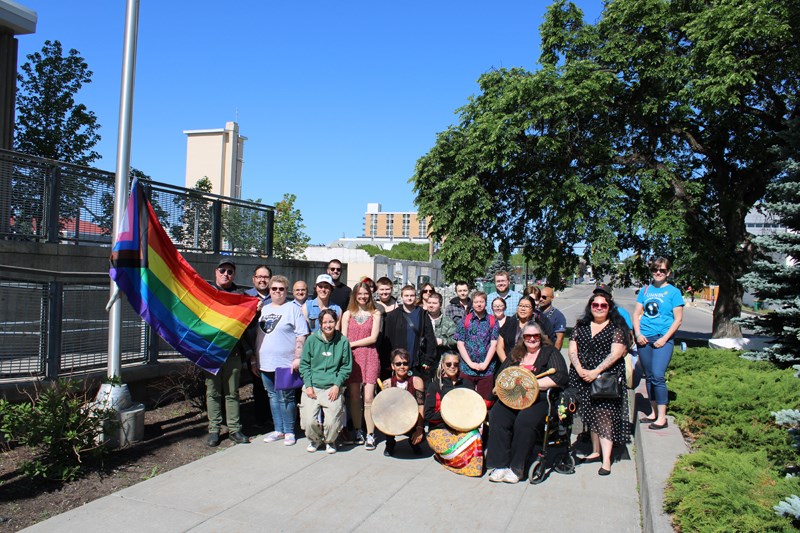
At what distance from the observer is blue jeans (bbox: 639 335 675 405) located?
7031 mm

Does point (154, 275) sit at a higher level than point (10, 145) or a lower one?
lower

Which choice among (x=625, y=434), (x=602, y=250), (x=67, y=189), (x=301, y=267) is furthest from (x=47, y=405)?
(x=602, y=250)

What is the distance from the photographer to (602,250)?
17562mm

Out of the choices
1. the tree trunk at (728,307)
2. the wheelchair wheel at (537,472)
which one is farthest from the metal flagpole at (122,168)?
the tree trunk at (728,307)

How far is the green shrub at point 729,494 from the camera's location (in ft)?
12.5

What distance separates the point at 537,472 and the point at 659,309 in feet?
8.23

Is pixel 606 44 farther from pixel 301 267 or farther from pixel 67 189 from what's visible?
pixel 67 189

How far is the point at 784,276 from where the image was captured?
7.99 metres

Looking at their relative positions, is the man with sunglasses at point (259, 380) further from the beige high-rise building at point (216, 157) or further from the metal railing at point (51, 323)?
the beige high-rise building at point (216, 157)

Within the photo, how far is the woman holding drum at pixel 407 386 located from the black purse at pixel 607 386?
182 cm

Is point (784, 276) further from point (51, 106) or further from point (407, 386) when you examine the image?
point (51, 106)

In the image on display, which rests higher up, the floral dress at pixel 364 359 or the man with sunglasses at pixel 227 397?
the floral dress at pixel 364 359

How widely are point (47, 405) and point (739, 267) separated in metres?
17.4

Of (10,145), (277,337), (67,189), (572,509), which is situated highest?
(10,145)
